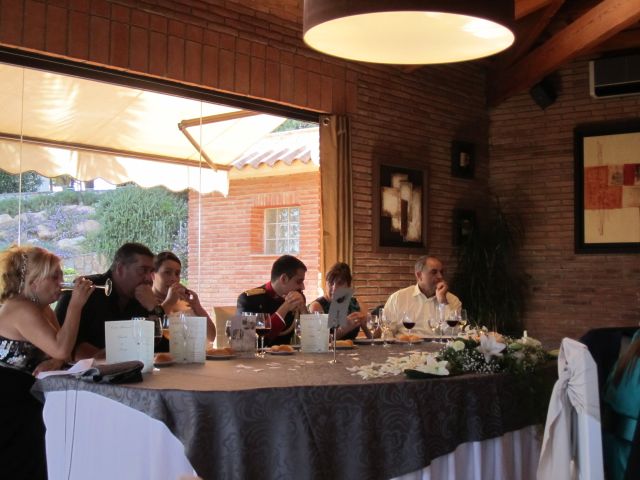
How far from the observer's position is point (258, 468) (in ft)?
9.53

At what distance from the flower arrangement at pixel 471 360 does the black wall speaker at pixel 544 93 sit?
6.10m

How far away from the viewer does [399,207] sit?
853 cm

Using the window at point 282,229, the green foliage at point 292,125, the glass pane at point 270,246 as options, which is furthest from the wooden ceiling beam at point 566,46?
the glass pane at point 270,246

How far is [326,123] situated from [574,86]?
3.27m

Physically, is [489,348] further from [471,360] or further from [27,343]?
[27,343]

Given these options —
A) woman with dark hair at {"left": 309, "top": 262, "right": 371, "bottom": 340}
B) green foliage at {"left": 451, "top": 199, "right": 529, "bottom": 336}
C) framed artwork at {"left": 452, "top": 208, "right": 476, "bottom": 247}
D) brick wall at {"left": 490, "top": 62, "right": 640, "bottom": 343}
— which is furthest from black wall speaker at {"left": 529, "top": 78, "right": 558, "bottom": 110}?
woman with dark hair at {"left": 309, "top": 262, "right": 371, "bottom": 340}

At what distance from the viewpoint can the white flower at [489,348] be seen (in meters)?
3.68

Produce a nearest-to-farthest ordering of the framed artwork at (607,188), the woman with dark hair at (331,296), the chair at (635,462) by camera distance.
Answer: the chair at (635,462), the woman with dark hair at (331,296), the framed artwork at (607,188)

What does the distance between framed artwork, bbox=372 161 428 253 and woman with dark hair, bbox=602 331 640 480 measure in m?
5.40

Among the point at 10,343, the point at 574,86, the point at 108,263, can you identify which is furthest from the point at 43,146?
the point at 574,86

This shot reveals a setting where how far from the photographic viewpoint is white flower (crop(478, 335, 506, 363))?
368 cm

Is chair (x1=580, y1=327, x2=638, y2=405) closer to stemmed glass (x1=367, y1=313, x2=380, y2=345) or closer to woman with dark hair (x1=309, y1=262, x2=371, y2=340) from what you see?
stemmed glass (x1=367, y1=313, x2=380, y2=345)

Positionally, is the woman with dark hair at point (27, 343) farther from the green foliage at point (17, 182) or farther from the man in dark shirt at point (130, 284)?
the green foliage at point (17, 182)

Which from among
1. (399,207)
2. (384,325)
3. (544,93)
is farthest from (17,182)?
(544,93)
